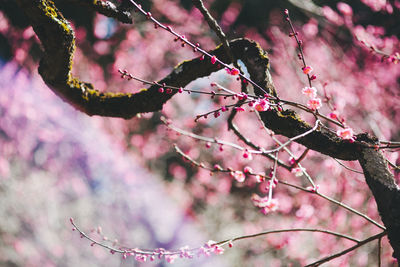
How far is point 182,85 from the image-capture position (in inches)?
80.4

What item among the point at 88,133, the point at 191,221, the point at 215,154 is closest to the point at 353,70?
the point at 215,154

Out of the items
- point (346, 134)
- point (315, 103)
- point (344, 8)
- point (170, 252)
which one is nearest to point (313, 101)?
point (315, 103)

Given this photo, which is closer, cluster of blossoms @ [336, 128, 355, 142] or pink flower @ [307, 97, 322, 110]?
cluster of blossoms @ [336, 128, 355, 142]

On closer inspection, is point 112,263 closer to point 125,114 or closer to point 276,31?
point 125,114

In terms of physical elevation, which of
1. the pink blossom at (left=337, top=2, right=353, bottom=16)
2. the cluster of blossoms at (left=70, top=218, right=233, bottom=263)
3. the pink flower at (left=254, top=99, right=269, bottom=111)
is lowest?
the cluster of blossoms at (left=70, top=218, right=233, bottom=263)

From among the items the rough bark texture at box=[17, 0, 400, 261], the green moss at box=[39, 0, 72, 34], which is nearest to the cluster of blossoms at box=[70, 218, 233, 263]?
the rough bark texture at box=[17, 0, 400, 261]

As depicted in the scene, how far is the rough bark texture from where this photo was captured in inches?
57.9

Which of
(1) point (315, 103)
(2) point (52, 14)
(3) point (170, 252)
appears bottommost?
(3) point (170, 252)

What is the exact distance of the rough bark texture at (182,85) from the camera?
4.83ft

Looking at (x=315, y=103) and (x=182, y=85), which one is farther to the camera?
(x=182, y=85)

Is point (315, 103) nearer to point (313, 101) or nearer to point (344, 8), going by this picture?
point (313, 101)

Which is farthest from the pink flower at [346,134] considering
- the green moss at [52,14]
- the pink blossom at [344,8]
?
the pink blossom at [344,8]

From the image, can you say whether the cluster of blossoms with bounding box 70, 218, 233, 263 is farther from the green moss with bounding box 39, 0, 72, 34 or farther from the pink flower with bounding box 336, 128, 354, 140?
the green moss with bounding box 39, 0, 72, 34

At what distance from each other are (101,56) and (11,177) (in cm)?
464
